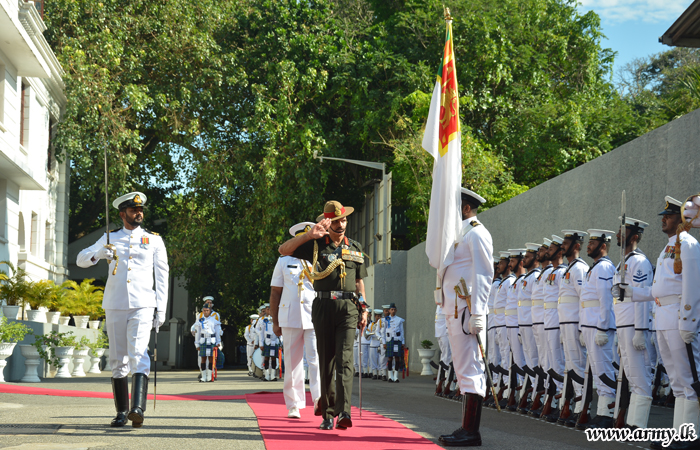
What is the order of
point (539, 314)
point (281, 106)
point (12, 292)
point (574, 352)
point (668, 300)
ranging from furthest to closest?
point (281, 106)
point (12, 292)
point (539, 314)
point (574, 352)
point (668, 300)

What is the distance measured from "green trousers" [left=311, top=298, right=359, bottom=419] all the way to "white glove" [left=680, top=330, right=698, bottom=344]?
2.98 m

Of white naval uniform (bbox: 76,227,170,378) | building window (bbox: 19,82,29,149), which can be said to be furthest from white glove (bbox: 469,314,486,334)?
building window (bbox: 19,82,29,149)

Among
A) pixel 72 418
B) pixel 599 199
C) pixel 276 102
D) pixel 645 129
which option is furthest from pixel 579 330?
pixel 645 129

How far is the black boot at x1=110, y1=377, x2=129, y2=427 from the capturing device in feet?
26.3

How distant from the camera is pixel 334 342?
7965 millimetres

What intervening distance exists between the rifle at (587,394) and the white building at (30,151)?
49.2ft

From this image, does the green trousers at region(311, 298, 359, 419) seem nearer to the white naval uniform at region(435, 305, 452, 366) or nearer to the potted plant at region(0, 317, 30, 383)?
the white naval uniform at region(435, 305, 452, 366)

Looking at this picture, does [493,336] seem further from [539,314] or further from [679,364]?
[679,364]

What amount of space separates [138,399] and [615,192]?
9.00m

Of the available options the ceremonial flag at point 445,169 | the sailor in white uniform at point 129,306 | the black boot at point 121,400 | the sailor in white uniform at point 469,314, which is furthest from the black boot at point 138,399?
the ceremonial flag at point 445,169

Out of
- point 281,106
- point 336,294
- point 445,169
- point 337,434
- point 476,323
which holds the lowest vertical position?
point 337,434

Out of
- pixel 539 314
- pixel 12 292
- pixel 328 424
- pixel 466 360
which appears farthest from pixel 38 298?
pixel 466 360

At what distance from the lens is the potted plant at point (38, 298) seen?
755 inches

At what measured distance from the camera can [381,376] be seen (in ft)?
77.9
